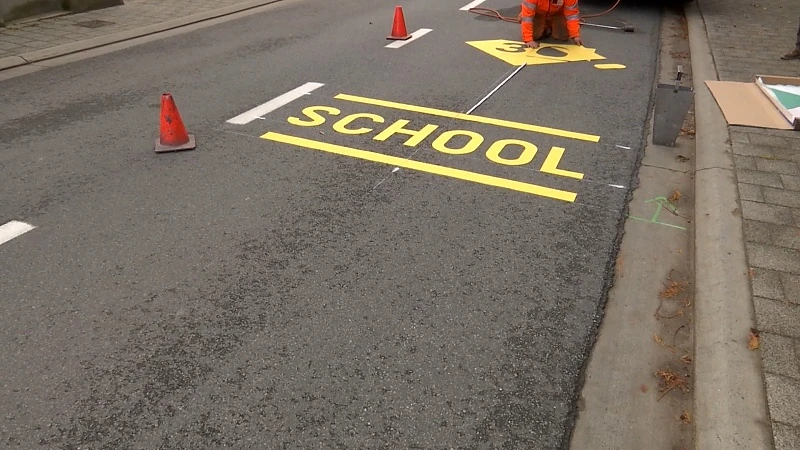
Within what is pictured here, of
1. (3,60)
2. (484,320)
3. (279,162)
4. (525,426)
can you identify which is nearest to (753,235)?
(484,320)

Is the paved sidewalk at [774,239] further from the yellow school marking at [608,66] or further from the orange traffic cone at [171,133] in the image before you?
the orange traffic cone at [171,133]

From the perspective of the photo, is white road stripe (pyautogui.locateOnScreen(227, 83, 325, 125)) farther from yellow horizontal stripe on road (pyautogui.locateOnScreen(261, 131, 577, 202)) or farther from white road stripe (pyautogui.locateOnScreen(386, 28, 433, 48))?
white road stripe (pyautogui.locateOnScreen(386, 28, 433, 48))

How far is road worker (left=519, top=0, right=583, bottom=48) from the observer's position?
28.1 feet

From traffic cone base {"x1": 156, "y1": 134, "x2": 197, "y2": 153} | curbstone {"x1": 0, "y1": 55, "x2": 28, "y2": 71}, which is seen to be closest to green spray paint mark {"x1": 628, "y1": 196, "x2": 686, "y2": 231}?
traffic cone base {"x1": 156, "y1": 134, "x2": 197, "y2": 153}

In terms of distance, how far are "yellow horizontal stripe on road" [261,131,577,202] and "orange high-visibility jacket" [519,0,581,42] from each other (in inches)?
185

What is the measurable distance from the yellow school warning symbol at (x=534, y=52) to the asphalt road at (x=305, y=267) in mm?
1348

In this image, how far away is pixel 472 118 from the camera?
5.97 m

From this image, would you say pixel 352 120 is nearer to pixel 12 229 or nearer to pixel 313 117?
pixel 313 117

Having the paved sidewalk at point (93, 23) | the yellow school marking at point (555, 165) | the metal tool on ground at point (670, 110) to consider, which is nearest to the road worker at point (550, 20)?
the metal tool on ground at point (670, 110)

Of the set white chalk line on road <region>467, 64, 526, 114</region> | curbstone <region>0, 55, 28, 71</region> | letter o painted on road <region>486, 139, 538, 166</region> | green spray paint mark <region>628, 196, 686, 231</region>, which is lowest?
green spray paint mark <region>628, 196, 686, 231</region>

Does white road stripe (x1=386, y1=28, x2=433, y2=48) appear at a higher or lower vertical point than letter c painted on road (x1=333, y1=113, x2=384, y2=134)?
higher

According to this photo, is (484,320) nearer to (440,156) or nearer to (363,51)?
(440,156)

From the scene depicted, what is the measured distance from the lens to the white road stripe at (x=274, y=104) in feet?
19.6

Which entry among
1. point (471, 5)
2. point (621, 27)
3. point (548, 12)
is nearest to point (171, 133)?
point (548, 12)
